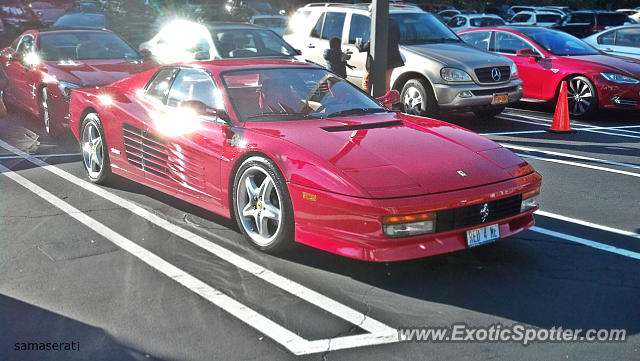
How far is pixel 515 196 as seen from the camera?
5.24m

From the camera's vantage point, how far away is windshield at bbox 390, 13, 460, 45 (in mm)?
12562

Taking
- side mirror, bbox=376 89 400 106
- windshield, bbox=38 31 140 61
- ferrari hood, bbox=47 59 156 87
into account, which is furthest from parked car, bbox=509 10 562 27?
side mirror, bbox=376 89 400 106

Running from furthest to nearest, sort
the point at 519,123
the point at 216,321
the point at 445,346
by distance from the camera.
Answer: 1. the point at 519,123
2. the point at 216,321
3. the point at 445,346

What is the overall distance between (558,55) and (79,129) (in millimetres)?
8498

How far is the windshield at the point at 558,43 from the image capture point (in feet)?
43.5

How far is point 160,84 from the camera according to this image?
6.98 m

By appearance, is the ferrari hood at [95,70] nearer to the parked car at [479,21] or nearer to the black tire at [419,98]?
the black tire at [419,98]

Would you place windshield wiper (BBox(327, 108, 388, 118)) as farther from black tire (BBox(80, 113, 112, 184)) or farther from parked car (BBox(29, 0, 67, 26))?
parked car (BBox(29, 0, 67, 26))

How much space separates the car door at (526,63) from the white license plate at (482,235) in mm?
8494

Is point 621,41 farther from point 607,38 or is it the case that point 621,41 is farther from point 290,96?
point 290,96

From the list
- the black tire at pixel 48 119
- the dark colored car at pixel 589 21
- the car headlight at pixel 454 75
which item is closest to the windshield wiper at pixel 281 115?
the black tire at pixel 48 119

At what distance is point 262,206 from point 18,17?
87.7 feet

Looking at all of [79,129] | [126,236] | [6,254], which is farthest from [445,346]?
[79,129]

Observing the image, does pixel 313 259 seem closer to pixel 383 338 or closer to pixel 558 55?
pixel 383 338
